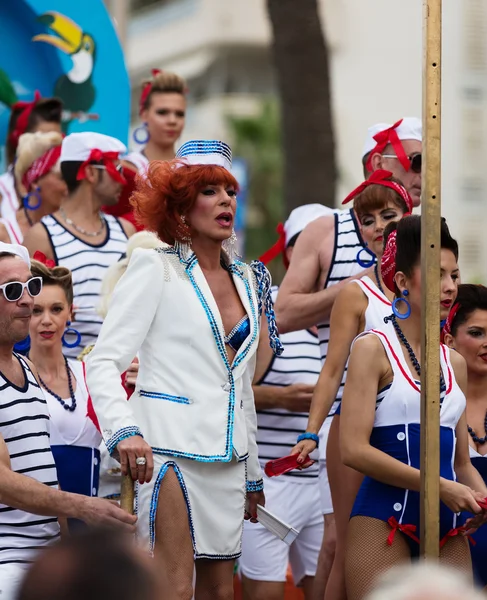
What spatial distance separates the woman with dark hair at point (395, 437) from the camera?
471 cm

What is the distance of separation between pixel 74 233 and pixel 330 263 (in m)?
1.50

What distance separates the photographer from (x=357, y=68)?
4184 centimetres

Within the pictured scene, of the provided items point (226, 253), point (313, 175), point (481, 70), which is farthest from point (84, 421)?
point (481, 70)

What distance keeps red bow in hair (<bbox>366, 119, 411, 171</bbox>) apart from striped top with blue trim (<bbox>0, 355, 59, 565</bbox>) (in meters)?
2.23

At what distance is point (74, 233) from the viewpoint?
698 cm

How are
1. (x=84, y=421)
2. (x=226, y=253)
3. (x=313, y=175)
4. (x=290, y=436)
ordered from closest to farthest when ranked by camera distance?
1. (x=226, y=253)
2. (x=84, y=421)
3. (x=290, y=436)
4. (x=313, y=175)

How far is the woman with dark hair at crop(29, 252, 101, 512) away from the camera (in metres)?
5.77

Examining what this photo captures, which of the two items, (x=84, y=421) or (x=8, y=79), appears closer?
(x=84, y=421)

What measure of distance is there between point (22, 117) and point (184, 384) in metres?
3.96

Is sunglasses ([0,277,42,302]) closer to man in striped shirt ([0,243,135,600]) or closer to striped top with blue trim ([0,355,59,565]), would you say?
man in striped shirt ([0,243,135,600])

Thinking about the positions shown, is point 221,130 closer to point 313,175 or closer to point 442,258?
point 313,175

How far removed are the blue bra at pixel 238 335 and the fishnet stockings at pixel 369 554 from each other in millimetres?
751

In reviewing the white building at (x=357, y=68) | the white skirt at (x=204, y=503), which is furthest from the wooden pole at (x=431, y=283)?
the white building at (x=357, y=68)

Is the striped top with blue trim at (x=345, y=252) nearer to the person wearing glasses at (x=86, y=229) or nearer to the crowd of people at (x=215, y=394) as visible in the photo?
the crowd of people at (x=215, y=394)
